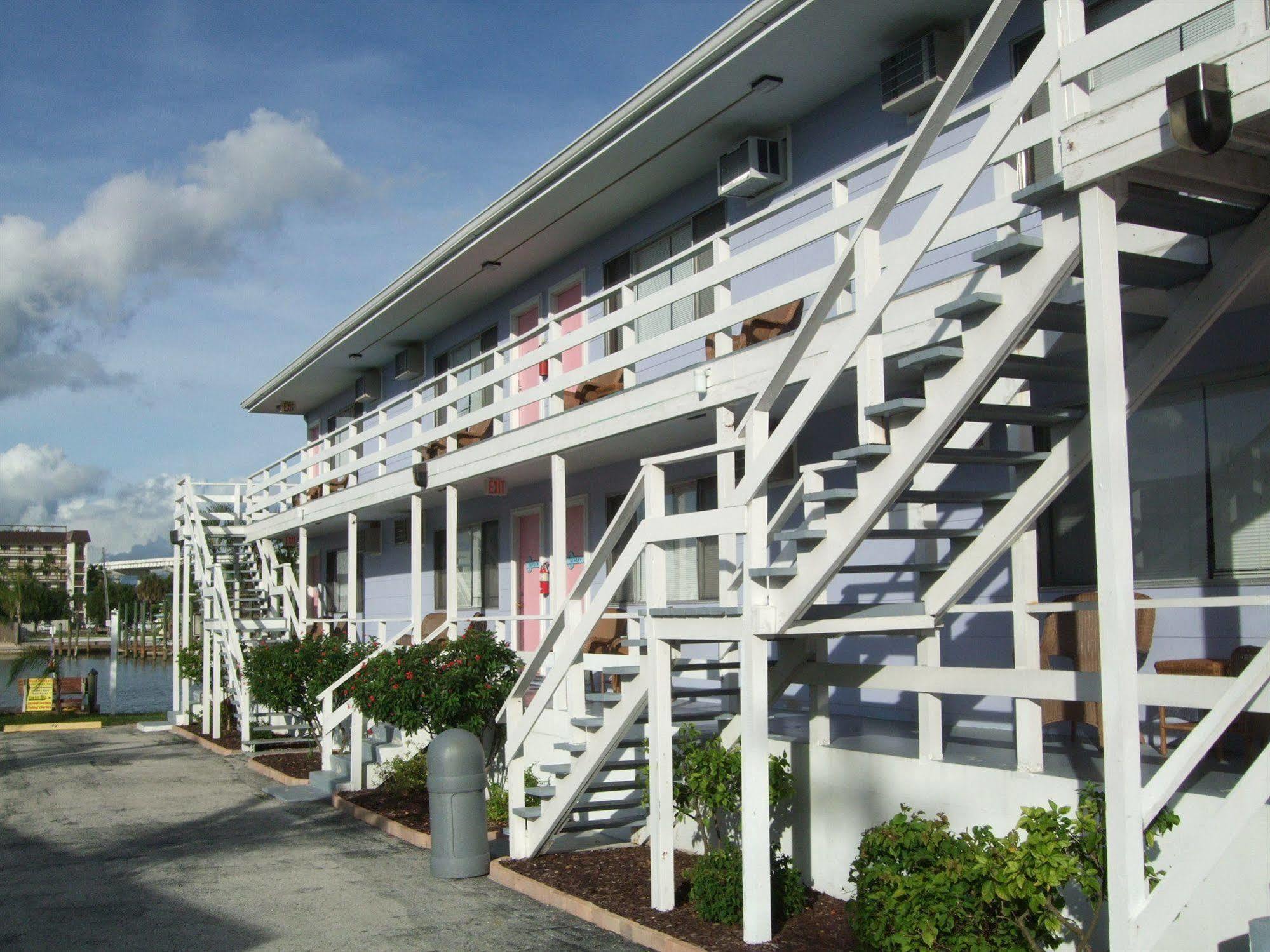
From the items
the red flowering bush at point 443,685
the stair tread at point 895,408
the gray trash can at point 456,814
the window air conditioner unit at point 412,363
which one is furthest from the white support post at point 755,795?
the window air conditioner unit at point 412,363

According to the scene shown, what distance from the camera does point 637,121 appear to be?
13.1 metres

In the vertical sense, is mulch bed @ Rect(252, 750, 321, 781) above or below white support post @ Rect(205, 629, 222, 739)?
below

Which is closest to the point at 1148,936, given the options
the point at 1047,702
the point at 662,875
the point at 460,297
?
the point at 1047,702

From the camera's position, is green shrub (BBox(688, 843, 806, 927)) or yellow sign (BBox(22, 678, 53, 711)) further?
yellow sign (BBox(22, 678, 53, 711))

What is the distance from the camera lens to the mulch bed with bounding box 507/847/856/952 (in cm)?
779

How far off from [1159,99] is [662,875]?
583 cm

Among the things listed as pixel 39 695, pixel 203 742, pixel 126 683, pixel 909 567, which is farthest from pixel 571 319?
pixel 126 683

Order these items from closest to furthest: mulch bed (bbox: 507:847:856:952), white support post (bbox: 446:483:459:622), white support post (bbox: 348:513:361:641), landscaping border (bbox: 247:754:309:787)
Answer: mulch bed (bbox: 507:847:856:952), white support post (bbox: 446:483:459:622), landscaping border (bbox: 247:754:309:787), white support post (bbox: 348:513:361:641)

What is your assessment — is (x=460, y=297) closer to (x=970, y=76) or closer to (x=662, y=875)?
(x=662, y=875)

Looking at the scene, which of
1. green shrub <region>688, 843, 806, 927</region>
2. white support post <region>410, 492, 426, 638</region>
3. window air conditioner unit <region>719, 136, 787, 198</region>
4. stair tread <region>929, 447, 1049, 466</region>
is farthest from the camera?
white support post <region>410, 492, 426, 638</region>

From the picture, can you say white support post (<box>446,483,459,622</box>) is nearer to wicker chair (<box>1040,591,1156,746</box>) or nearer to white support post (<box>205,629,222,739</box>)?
white support post (<box>205,629,222,739</box>)

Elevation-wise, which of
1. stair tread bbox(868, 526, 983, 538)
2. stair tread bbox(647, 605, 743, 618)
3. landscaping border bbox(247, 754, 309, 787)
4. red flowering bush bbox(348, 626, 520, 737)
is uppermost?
stair tread bbox(868, 526, 983, 538)

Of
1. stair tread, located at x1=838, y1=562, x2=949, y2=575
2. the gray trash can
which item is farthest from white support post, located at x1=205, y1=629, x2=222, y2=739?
stair tread, located at x1=838, y1=562, x2=949, y2=575

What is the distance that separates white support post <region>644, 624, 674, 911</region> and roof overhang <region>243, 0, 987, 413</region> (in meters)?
5.75
